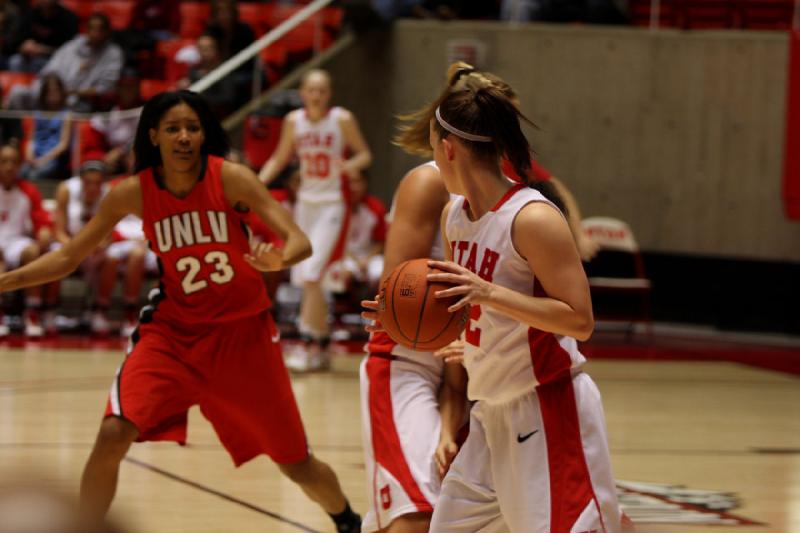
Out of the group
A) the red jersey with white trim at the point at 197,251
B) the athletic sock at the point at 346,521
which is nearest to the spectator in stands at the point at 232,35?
the red jersey with white trim at the point at 197,251

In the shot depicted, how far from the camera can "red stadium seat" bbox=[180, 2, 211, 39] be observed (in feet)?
42.1

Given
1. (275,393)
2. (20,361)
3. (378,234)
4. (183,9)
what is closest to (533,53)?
(378,234)

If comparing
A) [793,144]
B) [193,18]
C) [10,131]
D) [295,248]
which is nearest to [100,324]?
[10,131]

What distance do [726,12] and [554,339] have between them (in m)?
9.88

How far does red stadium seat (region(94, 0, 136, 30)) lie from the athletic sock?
32.0 feet

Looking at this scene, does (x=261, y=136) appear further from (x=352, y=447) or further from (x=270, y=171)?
(x=352, y=447)

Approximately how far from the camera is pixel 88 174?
9.76 meters

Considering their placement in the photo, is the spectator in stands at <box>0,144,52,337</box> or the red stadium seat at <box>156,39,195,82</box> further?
the red stadium seat at <box>156,39,195,82</box>

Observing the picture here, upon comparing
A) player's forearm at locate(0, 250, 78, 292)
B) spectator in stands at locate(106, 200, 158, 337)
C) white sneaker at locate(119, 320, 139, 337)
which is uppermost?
player's forearm at locate(0, 250, 78, 292)

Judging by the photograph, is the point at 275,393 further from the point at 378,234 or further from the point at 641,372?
the point at 378,234

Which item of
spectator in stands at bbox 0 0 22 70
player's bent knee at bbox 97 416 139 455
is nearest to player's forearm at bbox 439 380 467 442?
player's bent knee at bbox 97 416 139 455

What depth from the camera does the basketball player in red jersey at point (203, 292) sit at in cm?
409

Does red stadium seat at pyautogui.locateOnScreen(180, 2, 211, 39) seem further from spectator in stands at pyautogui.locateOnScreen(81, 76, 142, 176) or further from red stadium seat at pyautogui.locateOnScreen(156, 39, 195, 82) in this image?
spectator in stands at pyautogui.locateOnScreen(81, 76, 142, 176)

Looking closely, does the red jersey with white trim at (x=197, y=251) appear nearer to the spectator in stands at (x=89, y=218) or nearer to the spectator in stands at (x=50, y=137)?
the spectator in stands at (x=89, y=218)
